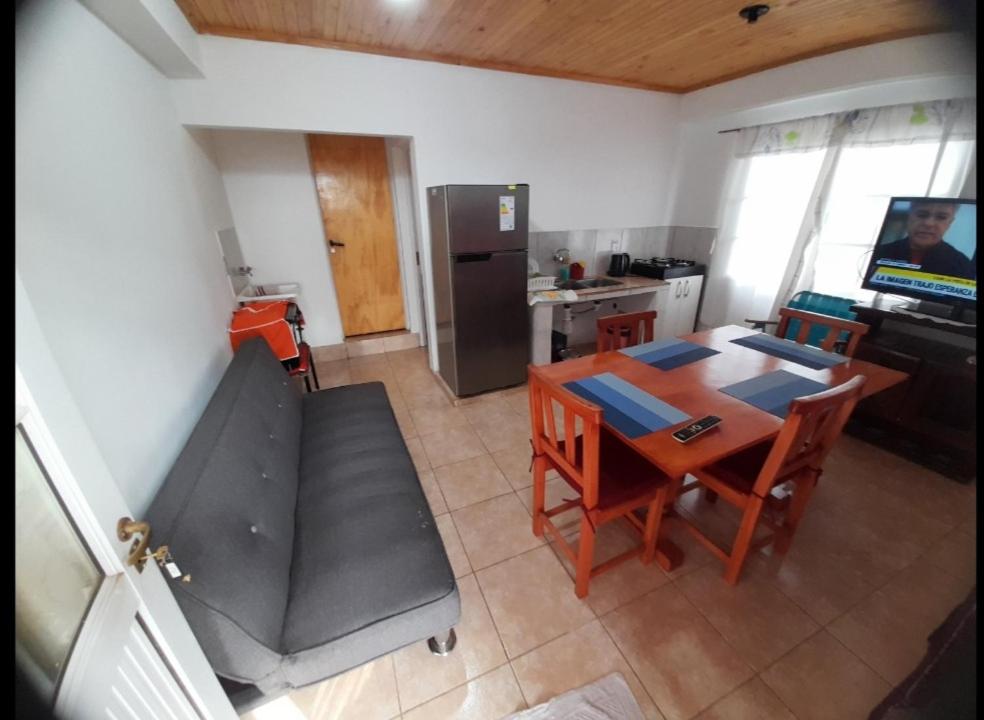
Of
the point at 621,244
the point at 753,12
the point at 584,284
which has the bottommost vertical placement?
the point at 584,284

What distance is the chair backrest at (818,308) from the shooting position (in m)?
2.61

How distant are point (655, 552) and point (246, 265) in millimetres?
3832

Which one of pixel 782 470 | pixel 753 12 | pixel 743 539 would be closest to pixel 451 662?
pixel 743 539

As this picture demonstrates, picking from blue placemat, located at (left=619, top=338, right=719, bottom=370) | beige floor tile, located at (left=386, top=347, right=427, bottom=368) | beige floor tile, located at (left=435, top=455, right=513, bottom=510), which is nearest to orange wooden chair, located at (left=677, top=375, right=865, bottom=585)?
blue placemat, located at (left=619, top=338, right=719, bottom=370)

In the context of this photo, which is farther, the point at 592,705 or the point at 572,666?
the point at 572,666

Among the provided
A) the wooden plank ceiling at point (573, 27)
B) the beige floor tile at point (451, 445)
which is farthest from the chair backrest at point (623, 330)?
the wooden plank ceiling at point (573, 27)

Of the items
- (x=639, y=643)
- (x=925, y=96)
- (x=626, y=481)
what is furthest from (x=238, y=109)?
(x=925, y=96)

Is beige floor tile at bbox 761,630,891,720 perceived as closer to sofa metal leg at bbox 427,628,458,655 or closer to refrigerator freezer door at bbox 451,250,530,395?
sofa metal leg at bbox 427,628,458,655

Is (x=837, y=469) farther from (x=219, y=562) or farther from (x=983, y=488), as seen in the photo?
(x=219, y=562)

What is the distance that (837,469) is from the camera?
2229 mm

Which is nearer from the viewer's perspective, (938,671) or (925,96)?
(938,671)

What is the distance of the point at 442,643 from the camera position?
4.40ft

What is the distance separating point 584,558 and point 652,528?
359mm

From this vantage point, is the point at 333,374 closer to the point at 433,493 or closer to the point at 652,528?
the point at 433,493
